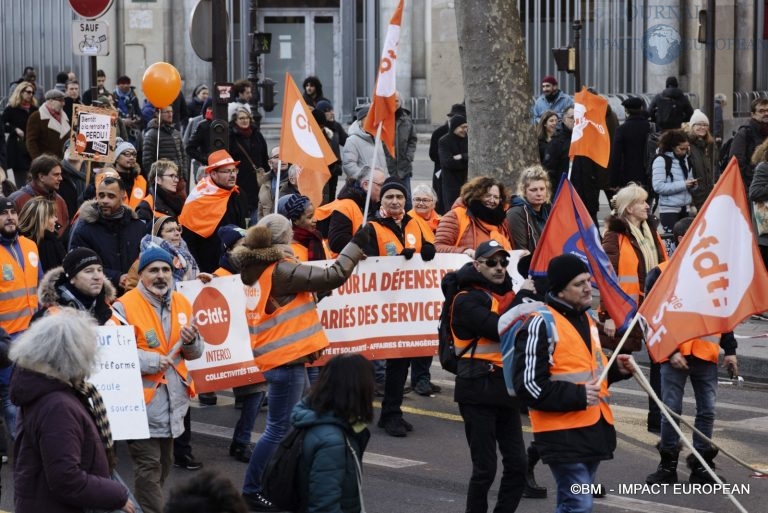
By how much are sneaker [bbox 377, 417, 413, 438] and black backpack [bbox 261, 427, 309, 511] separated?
15.0 feet

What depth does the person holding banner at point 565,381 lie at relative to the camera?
6.34 meters

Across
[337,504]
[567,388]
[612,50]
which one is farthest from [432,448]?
[612,50]

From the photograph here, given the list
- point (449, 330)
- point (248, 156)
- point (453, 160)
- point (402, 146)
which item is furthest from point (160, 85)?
point (449, 330)

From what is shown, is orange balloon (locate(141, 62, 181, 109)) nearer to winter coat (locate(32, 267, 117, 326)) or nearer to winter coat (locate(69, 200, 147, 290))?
winter coat (locate(69, 200, 147, 290))

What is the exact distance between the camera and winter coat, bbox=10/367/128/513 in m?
5.16

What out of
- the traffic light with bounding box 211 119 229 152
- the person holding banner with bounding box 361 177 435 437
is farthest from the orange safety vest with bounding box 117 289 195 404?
the traffic light with bounding box 211 119 229 152

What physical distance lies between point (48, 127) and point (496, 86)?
5.97 meters

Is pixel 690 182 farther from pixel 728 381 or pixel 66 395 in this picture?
pixel 66 395

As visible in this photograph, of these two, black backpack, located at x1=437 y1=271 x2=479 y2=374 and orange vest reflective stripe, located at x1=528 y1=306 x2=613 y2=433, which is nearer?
orange vest reflective stripe, located at x1=528 y1=306 x2=613 y2=433

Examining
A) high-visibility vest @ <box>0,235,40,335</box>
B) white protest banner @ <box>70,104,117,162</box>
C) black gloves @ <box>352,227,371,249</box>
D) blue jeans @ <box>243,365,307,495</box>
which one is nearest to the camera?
blue jeans @ <box>243,365,307,495</box>

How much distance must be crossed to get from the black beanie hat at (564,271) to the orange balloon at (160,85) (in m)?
10.2

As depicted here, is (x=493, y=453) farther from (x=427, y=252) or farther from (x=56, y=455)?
(x=427, y=252)

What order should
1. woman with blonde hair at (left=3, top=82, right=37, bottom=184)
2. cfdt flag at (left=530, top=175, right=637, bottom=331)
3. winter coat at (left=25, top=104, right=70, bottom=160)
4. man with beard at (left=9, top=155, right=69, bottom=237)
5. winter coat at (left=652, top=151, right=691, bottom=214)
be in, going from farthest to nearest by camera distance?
woman with blonde hair at (left=3, top=82, right=37, bottom=184)
winter coat at (left=25, top=104, right=70, bottom=160)
winter coat at (left=652, top=151, right=691, bottom=214)
man with beard at (left=9, top=155, right=69, bottom=237)
cfdt flag at (left=530, top=175, right=637, bottom=331)

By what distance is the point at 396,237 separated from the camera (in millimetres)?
10562
